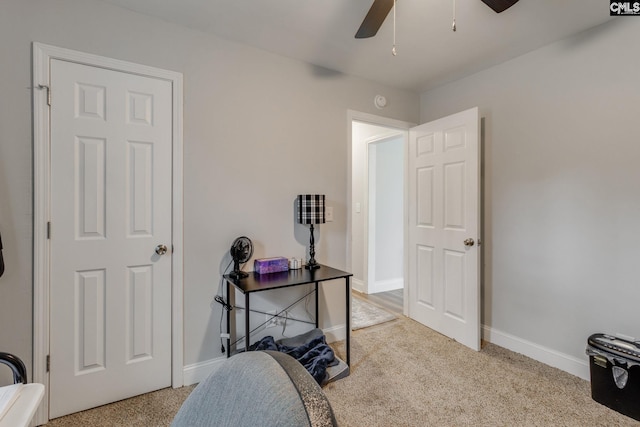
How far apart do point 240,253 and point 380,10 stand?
65.0 inches

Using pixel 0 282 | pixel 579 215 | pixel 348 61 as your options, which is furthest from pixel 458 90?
pixel 0 282

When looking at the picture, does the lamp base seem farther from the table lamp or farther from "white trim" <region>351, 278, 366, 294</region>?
"white trim" <region>351, 278, 366, 294</region>

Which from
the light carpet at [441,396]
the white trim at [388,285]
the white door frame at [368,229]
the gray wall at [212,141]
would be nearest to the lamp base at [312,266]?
the gray wall at [212,141]

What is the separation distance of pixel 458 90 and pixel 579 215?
152 cm

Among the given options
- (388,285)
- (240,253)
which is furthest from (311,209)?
(388,285)

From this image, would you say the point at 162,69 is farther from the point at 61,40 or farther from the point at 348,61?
the point at 348,61

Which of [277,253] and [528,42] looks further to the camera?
[277,253]

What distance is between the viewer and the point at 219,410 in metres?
0.57

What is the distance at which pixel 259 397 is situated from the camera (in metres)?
0.50

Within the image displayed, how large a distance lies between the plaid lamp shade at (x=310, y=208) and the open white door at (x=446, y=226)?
1.21 m

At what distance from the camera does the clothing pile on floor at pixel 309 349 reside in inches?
81.1

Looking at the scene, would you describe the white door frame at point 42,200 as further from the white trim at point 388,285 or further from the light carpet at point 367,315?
the white trim at point 388,285

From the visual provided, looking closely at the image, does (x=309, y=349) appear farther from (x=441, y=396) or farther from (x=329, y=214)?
(x=329, y=214)

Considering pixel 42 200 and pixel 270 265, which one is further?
pixel 270 265
